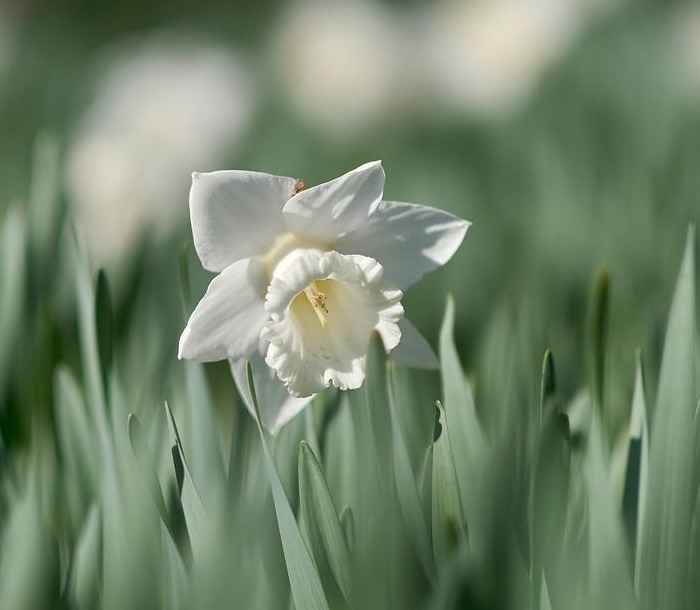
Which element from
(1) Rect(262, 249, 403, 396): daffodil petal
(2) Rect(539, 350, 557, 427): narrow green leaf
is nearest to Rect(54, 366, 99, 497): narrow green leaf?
(1) Rect(262, 249, 403, 396): daffodil petal

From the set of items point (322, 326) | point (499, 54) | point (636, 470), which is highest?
point (499, 54)

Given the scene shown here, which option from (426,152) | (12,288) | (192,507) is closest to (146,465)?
(192,507)

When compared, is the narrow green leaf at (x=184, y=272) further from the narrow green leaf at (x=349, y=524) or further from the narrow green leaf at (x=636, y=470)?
the narrow green leaf at (x=636, y=470)

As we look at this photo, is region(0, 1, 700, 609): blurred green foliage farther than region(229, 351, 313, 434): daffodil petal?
No

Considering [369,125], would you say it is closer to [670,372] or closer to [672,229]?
[672,229]

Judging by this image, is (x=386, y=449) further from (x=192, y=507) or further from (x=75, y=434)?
(x=75, y=434)

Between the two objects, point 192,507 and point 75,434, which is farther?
point 75,434

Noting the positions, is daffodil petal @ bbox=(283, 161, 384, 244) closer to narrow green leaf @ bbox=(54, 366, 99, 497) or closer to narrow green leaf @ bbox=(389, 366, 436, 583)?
narrow green leaf @ bbox=(389, 366, 436, 583)
